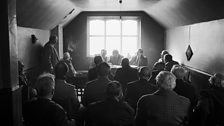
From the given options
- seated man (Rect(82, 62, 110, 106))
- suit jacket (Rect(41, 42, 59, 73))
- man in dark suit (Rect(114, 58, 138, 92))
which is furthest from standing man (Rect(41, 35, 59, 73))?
seated man (Rect(82, 62, 110, 106))

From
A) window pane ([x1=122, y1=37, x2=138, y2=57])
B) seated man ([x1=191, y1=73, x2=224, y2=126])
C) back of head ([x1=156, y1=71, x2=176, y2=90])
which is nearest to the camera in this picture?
back of head ([x1=156, y1=71, x2=176, y2=90])

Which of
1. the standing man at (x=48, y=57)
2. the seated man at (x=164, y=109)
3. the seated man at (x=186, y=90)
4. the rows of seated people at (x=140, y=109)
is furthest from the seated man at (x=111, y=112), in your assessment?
the standing man at (x=48, y=57)

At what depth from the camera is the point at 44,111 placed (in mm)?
2453

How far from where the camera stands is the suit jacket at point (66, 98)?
11.3 ft

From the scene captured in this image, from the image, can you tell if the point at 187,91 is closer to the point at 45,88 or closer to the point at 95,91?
the point at 95,91

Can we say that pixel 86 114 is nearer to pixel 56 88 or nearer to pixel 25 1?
pixel 56 88

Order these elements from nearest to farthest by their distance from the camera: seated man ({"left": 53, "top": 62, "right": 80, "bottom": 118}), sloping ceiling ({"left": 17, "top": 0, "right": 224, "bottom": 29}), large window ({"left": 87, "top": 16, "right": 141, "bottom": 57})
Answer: seated man ({"left": 53, "top": 62, "right": 80, "bottom": 118}) → sloping ceiling ({"left": 17, "top": 0, "right": 224, "bottom": 29}) → large window ({"left": 87, "top": 16, "right": 141, "bottom": 57})

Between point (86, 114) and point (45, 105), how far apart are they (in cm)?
43

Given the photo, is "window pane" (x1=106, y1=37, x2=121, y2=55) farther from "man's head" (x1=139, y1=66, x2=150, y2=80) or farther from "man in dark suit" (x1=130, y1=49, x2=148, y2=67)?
"man's head" (x1=139, y1=66, x2=150, y2=80)

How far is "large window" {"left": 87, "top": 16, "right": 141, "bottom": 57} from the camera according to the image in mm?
10828

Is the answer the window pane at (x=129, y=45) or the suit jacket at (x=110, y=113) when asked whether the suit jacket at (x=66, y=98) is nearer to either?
the suit jacket at (x=110, y=113)

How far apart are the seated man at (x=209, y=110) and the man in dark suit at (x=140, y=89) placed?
0.81 meters

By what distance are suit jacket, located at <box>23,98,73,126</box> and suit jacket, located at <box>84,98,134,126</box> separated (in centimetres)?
30

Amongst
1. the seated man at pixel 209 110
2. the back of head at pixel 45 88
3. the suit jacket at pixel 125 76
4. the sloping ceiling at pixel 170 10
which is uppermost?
the sloping ceiling at pixel 170 10
